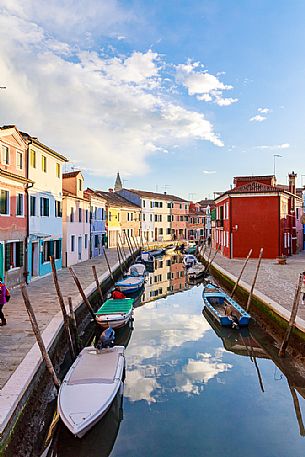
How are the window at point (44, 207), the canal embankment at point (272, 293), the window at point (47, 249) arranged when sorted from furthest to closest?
the window at point (47, 249), the window at point (44, 207), the canal embankment at point (272, 293)

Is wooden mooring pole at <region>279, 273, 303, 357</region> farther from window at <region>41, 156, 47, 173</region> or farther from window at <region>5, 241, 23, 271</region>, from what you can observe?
window at <region>41, 156, 47, 173</region>

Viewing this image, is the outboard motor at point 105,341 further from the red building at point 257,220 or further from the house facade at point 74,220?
the red building at point 257,220

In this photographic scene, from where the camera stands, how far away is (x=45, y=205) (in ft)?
77.5

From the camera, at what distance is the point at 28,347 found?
10219mm

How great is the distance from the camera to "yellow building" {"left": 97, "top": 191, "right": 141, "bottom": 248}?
4781 centimetres

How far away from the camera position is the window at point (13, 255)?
58.3ft

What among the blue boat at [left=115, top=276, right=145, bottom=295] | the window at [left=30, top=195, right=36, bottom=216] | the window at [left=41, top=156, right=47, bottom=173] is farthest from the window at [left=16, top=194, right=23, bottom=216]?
the blue boat at [left=115, top=276, right=145, bottom=295]

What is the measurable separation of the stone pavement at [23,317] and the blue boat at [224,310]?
6645mm

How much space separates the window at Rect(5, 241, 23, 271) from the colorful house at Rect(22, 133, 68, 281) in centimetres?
114

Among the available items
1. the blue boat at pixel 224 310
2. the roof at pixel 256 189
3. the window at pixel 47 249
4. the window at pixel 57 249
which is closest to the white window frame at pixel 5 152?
the window at pixel 47 249

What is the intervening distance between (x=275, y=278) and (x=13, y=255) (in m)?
15.0

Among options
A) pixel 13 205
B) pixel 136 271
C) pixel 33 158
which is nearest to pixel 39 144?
pixel 33 158

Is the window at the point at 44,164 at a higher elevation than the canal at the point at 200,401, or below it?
higher

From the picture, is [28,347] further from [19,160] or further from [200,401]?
[19,160]
